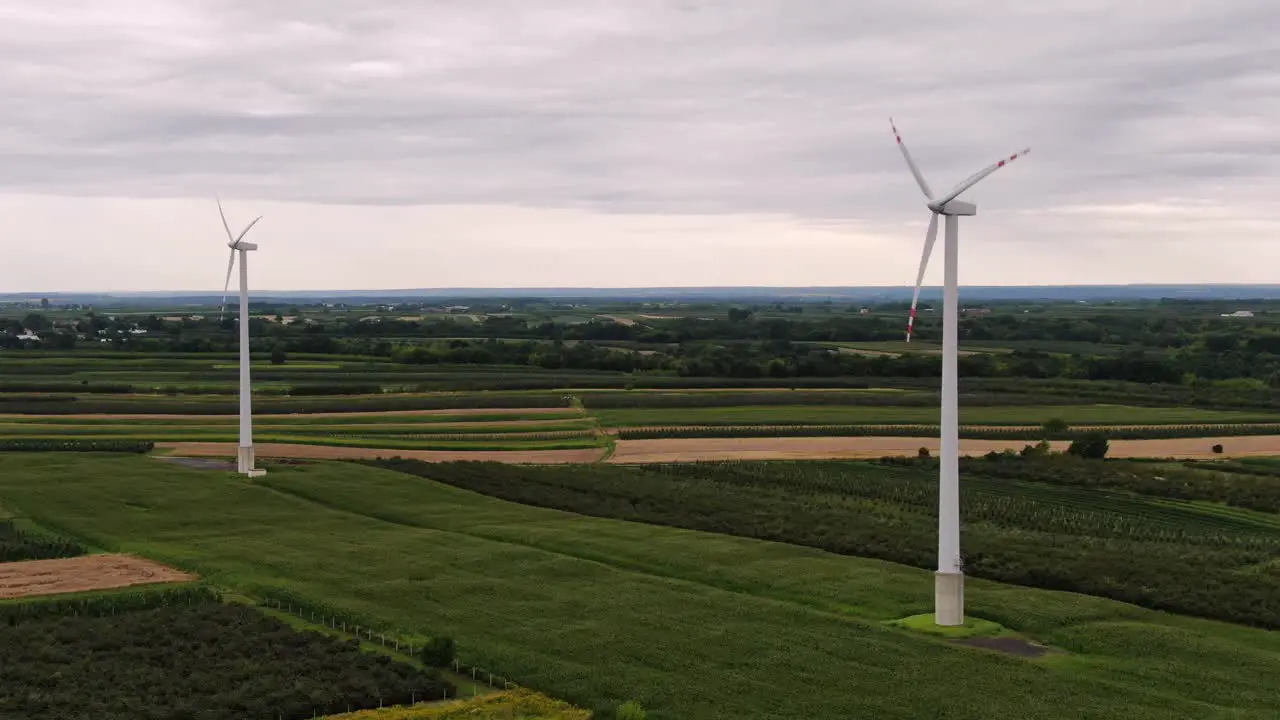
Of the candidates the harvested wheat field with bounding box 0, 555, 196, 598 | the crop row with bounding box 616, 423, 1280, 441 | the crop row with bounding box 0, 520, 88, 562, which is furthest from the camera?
the crop row with bounding box 616, 423, 1280, 441

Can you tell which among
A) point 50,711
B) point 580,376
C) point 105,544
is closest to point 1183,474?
point 105,544

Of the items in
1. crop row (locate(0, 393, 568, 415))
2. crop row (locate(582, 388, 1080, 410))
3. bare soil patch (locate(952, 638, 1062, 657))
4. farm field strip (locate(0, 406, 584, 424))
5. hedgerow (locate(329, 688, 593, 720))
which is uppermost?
crop row (locate(582, 388, 1080, 410))

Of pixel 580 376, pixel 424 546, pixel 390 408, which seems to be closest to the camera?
pixel 424 546

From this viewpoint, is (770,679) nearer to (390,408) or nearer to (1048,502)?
(1048,502)

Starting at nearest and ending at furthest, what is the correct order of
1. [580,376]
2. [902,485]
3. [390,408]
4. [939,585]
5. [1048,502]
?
[939,585]
[1048,502]
[902,485]
[390,408]
[580,376]

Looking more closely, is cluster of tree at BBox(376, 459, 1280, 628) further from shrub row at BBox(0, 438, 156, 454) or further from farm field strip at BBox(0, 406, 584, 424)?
farm field strip at BBox(0, 406, 584, 424)

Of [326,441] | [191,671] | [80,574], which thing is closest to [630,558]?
[191,671]

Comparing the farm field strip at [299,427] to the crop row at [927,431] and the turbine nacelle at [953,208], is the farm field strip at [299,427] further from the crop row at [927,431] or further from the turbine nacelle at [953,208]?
the turbine nacelle at [953,208]

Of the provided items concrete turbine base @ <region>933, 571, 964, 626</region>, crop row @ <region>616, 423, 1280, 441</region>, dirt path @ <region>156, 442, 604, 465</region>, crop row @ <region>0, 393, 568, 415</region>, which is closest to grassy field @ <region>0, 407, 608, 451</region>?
dirt path @ <region>156, 442, 604, 465</region>
